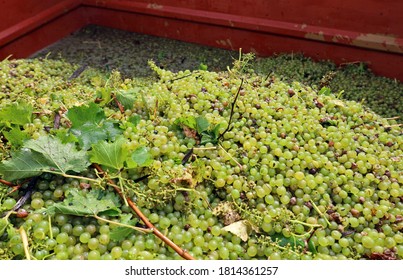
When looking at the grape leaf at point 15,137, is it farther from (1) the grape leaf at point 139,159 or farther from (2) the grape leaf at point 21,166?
(1) the grape leaf at point 139,159

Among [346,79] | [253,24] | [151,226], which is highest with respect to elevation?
[253,24]

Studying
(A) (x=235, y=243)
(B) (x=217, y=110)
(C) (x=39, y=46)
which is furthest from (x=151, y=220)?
(C) (x=39, y=46)

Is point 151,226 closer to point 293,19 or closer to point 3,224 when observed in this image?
point 3,224

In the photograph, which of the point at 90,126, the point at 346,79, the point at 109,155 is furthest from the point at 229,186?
→ the point at 346,79

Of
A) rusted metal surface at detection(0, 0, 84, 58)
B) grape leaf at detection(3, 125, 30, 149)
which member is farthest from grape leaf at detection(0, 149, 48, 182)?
rusted metal surface at detection(0, 0, 84, 58)

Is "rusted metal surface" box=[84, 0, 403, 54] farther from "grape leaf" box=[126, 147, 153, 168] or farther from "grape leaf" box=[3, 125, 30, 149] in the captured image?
"grape leaf" box=[3, 125, 30, 149]

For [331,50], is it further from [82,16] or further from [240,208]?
[82,16]

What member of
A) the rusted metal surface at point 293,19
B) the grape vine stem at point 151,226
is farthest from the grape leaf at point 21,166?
the rusted metal surface at point 293,19
